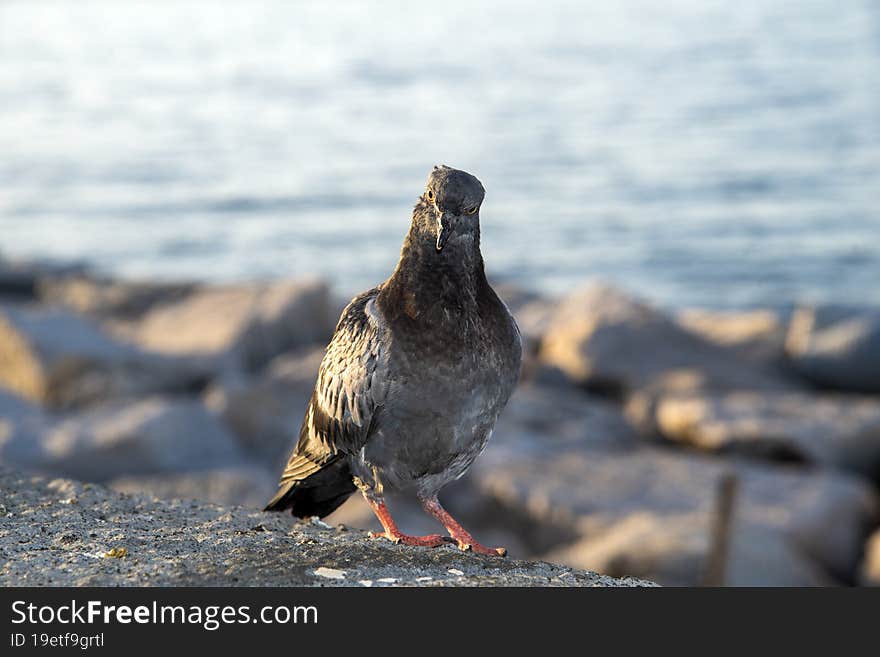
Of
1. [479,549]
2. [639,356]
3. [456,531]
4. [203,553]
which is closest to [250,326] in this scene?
[639,356]

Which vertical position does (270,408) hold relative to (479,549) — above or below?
below

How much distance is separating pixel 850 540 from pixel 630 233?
16236mm

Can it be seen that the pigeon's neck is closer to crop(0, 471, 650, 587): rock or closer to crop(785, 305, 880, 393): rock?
crop(0, 471, 650, 587): rock

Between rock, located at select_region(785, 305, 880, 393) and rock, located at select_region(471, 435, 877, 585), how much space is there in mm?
3924

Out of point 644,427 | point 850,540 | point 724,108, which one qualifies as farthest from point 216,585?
point 724,108

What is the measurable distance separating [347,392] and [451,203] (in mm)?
990

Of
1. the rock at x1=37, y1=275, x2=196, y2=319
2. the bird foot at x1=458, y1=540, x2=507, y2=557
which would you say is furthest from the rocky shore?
the bird foot at x1=458, y1=540, x2=507, y2=557

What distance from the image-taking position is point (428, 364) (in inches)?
209

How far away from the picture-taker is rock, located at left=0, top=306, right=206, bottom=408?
17.4m

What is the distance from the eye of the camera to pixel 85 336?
17.6 metres

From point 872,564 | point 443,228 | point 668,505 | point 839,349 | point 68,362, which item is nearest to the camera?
point 443,228

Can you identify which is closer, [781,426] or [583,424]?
[781,426]

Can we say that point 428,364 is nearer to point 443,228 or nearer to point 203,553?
point 443,228

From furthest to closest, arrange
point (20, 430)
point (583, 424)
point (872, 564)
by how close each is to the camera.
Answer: point (583, 424) < point (20, 430) < point (872, 564)
